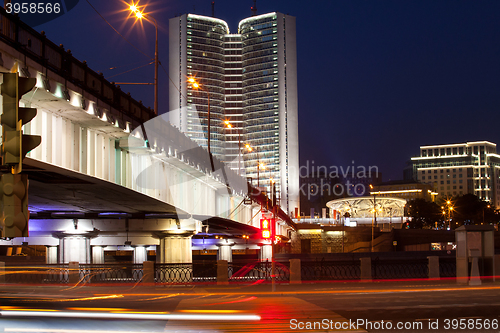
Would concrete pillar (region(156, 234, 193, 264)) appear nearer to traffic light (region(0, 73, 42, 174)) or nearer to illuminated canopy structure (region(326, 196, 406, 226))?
traffic light (region(0, 73, 42, 174))

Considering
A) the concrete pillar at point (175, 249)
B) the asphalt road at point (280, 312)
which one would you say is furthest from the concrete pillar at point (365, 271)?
the concrete pillar at point (175, 249)

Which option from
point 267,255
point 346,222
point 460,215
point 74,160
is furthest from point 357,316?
point 460,215

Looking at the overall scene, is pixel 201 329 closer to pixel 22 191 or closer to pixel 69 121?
pixel 22 191

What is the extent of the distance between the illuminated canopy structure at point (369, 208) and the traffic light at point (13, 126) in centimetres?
11828

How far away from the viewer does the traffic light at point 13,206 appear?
6273 mm

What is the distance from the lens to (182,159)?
26.0m

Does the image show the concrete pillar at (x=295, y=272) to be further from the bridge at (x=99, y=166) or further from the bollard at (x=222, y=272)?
the bridge at (x=99, y=166)

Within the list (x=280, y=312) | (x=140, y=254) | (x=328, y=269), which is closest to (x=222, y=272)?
(x=328, y=269)

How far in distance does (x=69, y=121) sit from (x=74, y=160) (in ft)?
4.28

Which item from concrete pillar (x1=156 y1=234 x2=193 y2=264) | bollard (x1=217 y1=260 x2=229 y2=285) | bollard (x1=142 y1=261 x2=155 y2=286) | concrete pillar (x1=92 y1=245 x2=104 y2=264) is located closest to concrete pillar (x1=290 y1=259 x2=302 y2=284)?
bollard (x1=217 y1=260 x2=229 y2=285)

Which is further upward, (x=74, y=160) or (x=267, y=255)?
(x=74, y=160)

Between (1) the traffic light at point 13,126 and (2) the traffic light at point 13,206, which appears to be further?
(1) the traffic light at point 13,126

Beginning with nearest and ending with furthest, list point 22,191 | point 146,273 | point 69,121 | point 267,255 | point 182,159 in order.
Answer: point 22,191 → point 69,121 → point 182,159 → point 146,273 → point 267,255

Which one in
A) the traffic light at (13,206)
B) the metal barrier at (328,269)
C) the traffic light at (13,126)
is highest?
the traffic light at (13,126)
